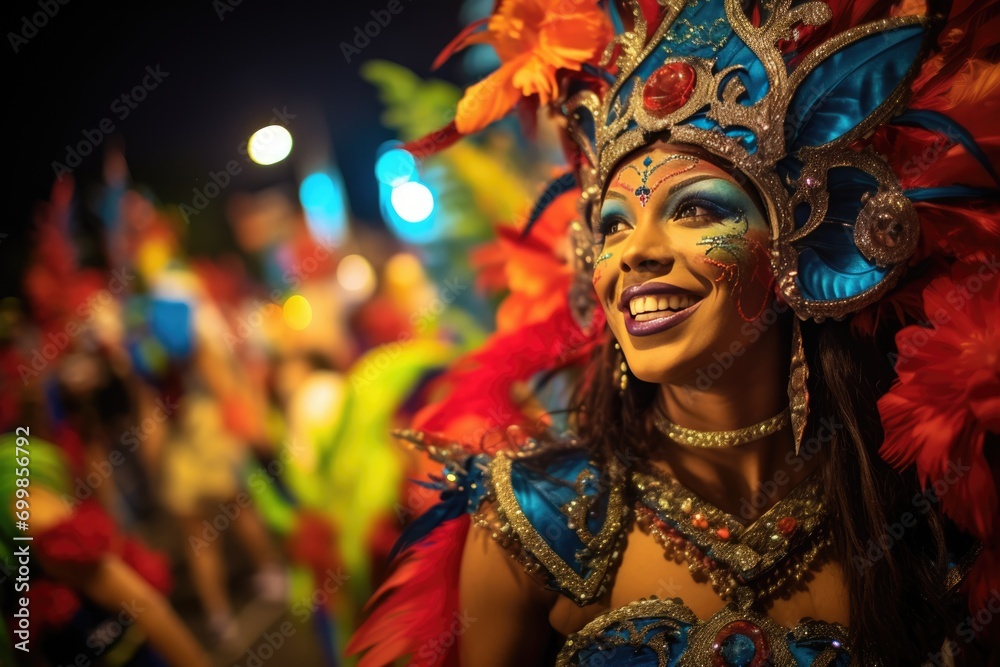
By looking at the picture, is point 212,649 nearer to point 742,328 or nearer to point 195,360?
point 195,360

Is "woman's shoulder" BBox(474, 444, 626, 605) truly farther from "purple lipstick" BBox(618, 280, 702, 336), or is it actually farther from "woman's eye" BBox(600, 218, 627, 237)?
"woman's eye" BBox(600, 218, 627, 237)

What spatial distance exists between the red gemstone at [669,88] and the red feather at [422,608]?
91 cm

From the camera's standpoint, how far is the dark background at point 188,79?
238cm

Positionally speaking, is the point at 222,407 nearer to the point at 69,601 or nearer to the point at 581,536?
the point at 69,601

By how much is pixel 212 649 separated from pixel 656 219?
186cm

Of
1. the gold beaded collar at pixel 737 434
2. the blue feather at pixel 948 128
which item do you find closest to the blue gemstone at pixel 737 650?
the gold beaded collar at pixel 737 434

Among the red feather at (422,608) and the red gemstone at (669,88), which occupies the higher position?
the red gemstone at (669,88)

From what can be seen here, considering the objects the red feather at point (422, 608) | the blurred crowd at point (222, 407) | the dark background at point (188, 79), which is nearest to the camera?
the red feather at point (422, 608)

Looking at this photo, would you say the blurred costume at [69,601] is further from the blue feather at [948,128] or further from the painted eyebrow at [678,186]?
the blue feather at [948,128]

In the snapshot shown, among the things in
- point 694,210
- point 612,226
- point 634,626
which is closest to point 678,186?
point 694,210

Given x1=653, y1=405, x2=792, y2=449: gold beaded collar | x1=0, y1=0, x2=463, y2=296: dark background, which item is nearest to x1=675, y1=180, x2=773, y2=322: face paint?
x1=653, y1=405, x2=792, y2=449: gold beaded collar

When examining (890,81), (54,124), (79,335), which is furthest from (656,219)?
(79,335)

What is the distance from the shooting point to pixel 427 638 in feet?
5.98

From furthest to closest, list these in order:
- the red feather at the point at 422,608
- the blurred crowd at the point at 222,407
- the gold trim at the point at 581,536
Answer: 1. the blurred crowd at the point at 222,407
2. the red feather at the point at 422,608
3. the gold trim at the point at 581,536
